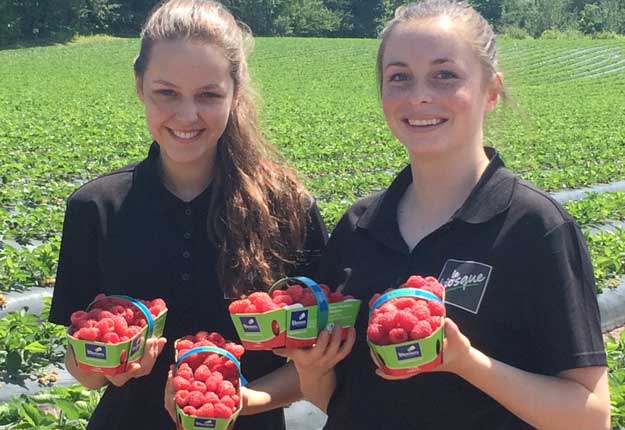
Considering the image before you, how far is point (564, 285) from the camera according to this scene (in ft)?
6.36

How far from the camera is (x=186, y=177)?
8.56ft

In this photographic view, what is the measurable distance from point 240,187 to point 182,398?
2.60 ft

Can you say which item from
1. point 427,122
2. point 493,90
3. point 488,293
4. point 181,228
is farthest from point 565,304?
point 181,228

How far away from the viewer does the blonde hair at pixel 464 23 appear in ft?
7.25

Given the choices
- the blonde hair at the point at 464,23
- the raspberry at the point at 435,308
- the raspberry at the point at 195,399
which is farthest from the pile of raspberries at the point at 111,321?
the blonde hair at the point at 464,23

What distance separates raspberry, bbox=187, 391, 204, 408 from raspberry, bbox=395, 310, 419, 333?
55 cm

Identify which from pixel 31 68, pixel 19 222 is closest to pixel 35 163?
pixel 19 222

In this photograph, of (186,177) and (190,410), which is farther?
(186,177)

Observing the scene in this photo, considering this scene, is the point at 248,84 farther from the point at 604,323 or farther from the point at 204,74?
the point at 604,323

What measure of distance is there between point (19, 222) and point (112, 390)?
16.6 feet

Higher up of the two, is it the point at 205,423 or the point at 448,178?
the point at 448,178

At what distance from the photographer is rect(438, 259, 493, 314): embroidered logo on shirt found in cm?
202

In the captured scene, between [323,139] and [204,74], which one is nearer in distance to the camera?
[204,74]

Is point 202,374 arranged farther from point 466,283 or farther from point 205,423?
point 466,283
